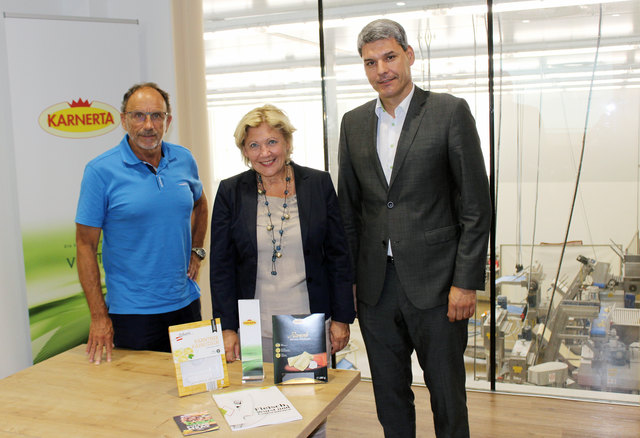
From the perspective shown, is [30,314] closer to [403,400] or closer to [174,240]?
[174,240]

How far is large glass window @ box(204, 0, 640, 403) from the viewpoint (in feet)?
10.5

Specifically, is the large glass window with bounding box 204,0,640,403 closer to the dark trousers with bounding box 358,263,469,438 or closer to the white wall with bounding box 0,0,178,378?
the dark trousers with bounding box 358,263,469,438

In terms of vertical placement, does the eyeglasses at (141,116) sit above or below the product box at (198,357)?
above

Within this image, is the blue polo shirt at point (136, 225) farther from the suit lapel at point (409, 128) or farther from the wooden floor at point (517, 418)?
the wooden floor at point (517, 418)

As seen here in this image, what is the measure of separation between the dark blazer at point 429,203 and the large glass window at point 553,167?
5.14 ft

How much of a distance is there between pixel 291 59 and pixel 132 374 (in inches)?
103

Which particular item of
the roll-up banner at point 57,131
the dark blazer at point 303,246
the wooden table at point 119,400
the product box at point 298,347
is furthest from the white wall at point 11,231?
the product box at point 298,347

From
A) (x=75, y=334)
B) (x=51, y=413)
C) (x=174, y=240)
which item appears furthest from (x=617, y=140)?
(x=75, y=334)

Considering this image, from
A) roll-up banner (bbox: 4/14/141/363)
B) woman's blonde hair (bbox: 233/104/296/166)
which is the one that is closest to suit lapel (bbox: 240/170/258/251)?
woman's blonde hair (bbox: 233/104/296/166)

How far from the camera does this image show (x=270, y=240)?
188 cm

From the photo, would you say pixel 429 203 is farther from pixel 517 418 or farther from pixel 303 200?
pixel 517 418

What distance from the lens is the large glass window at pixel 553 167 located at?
3213 mm

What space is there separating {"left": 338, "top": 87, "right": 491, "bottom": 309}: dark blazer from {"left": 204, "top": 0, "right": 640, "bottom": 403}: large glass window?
1.57 m

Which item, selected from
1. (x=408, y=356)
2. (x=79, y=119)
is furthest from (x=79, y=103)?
(x=408, y=356)
